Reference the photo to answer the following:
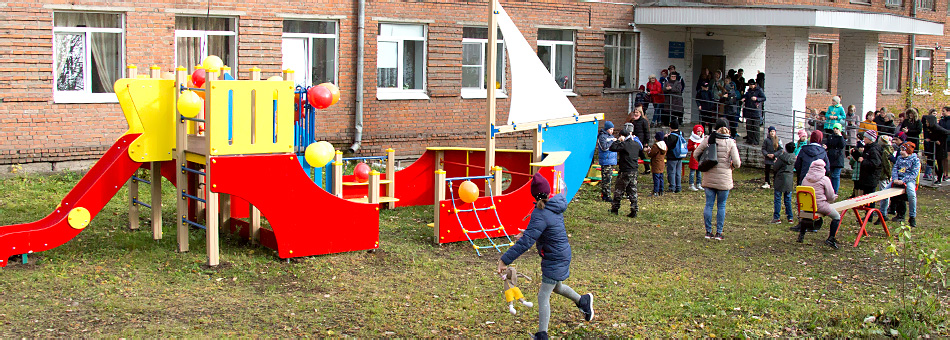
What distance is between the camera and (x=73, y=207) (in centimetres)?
885

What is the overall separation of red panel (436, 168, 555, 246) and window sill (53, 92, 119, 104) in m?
7.32

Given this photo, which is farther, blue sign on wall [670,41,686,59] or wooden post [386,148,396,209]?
blue sign on wall [670,41,686,59]

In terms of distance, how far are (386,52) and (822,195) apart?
30.8 feet

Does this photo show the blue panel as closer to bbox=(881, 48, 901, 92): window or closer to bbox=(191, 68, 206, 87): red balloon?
bbox=(191, 68, 206, 87): red balloon

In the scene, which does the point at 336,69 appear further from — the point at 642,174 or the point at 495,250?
the point at 495,250

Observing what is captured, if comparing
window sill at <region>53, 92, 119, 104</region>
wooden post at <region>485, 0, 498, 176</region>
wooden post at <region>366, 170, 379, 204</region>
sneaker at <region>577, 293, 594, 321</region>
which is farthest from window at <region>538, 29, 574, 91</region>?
sneaker at <region>577, 293, 594, 321</region>

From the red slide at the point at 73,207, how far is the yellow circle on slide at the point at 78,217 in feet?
0.11

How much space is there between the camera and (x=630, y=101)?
845 inches

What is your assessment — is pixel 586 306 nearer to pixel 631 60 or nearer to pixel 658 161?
pixel 658 161

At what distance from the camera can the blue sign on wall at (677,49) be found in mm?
22156

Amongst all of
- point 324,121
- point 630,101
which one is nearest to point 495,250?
point 324,121

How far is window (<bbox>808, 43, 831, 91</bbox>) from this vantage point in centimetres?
2678

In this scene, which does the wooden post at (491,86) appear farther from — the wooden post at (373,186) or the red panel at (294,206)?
the red panel at (294,206)

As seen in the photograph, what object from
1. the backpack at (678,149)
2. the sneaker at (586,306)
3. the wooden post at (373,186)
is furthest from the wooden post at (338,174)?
the backpack at (678,149)
